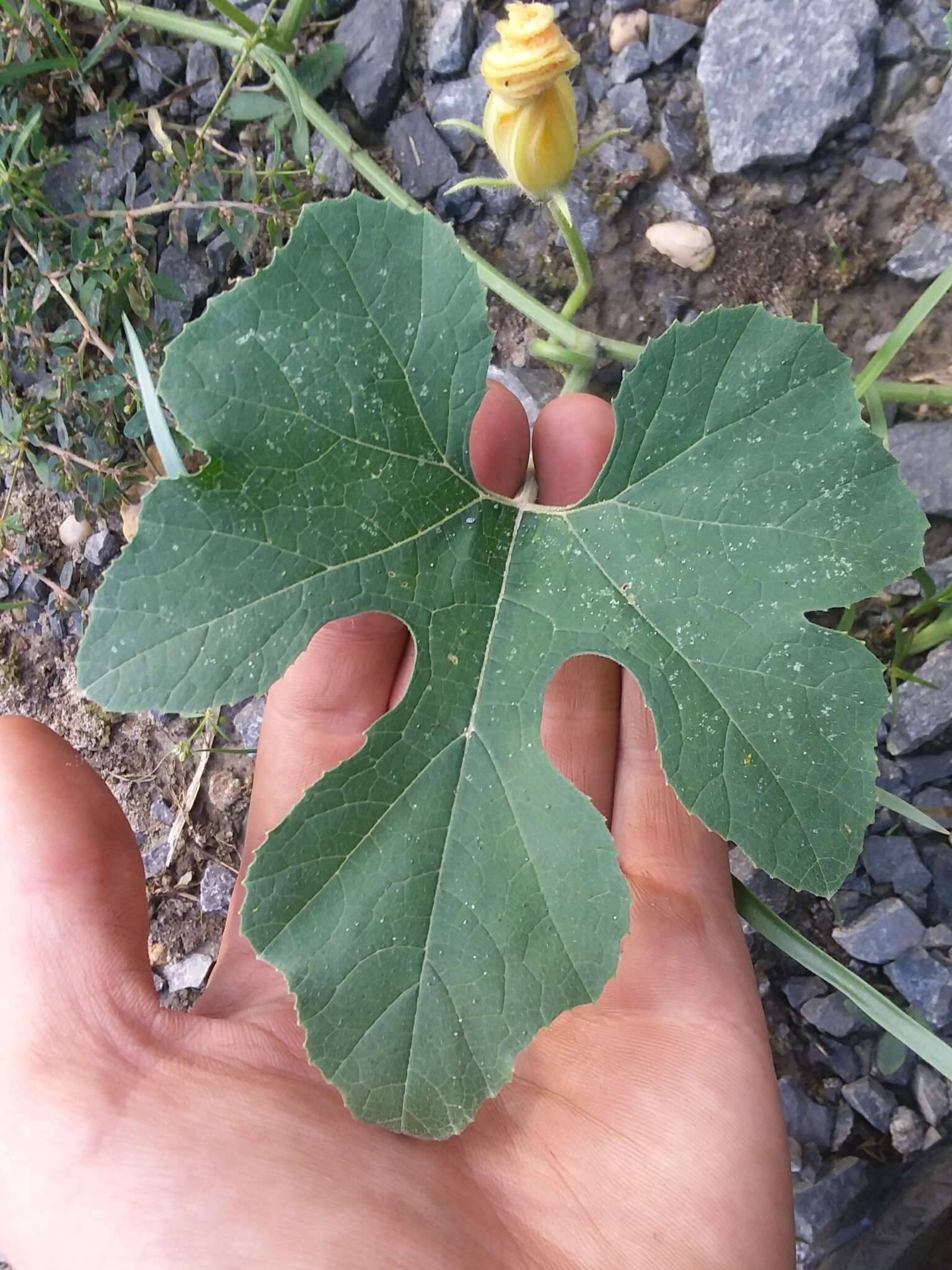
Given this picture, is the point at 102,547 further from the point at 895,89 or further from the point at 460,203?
the point at 895,89

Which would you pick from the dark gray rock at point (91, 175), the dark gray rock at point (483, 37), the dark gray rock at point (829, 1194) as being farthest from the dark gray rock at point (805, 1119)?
the dark gray rock at point (91, 175)

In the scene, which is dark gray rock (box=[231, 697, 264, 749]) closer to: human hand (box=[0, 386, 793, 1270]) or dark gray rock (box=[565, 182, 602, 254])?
human hand (box=[0, 386, 793, 1270])

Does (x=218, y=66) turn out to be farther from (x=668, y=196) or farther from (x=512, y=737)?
(x=512, y=737)

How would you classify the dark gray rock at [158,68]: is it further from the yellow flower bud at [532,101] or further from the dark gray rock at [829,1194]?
the dark gray rock at [829,1194]

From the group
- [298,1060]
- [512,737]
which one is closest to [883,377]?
[512,737]

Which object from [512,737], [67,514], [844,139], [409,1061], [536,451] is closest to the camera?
[409,1061]

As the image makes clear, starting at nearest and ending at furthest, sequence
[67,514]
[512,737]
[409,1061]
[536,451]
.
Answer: [409,1061], [512,737], [536,451], [67,514]

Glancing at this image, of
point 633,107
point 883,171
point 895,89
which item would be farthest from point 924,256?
point 633,107
